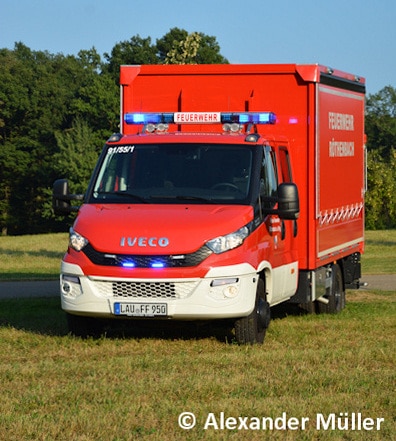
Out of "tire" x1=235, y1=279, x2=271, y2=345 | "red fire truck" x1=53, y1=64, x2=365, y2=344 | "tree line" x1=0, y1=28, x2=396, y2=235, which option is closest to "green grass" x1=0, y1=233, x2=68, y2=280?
"red fire truck" x1=53, y1=64, x2=365, y2=344

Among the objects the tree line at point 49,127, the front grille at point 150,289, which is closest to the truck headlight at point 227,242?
the front grille at point 150,289

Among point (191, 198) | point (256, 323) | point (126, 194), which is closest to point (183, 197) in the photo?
point (191, 198)

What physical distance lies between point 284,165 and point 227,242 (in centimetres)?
238

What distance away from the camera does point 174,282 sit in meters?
11.7

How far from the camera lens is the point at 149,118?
46.9 ft

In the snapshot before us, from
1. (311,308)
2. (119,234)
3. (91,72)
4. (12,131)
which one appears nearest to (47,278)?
(311,308)

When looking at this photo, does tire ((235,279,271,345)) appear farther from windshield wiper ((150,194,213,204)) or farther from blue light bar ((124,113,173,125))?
blue light bar ((124,113,173,125))

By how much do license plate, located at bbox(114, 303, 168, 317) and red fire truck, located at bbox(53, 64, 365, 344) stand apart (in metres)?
0.01

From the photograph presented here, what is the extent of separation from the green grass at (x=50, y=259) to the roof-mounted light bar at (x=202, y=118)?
10.4 m

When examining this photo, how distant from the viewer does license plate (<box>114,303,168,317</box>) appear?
11.8 m

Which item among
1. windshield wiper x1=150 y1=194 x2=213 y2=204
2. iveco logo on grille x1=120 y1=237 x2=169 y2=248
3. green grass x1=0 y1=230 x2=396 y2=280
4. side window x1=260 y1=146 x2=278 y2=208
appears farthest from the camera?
green grass x1=0 y1=230 x2=396 y2=280

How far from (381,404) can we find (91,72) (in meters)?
106

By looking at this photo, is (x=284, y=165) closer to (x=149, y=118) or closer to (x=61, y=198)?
(x=149, y=118)

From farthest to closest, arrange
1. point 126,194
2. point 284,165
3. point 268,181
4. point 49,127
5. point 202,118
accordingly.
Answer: point 49,127
point 202,118
point 284,165
point 268,181
point 126,194
